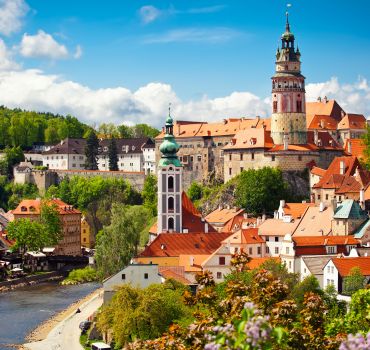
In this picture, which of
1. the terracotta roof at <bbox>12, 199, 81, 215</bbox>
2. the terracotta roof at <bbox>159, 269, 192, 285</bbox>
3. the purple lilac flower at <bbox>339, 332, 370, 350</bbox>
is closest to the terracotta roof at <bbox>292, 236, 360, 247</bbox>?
the terracotta roof at <bbox>159, 269, 192, 285</bbox>

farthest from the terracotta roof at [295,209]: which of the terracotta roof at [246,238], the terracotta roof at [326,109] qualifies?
the terracotta roof at [326,109]

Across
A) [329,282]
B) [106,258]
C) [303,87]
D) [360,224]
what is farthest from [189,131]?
[329,282]

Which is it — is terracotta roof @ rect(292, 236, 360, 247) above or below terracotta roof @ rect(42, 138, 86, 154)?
below

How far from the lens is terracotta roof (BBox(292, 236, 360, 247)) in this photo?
49094 millimetres

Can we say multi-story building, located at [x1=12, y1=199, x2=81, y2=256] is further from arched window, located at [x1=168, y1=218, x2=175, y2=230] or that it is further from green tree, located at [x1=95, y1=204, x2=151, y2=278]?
arched window, located at [x1=168, y1=218, x2=175, y2=230]

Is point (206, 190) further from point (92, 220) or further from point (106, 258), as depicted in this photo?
point (106, 258)

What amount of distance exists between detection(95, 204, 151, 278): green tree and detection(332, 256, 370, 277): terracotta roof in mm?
18913

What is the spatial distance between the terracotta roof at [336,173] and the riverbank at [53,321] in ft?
64.9

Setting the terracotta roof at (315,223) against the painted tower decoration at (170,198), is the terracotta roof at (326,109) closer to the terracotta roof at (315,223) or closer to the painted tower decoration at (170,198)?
the painted tower decoration at (170,198)

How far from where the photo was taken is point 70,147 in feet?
394

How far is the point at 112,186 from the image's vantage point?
99.9 meters

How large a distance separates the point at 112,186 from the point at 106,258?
41996 mm

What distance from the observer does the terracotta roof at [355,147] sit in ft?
263

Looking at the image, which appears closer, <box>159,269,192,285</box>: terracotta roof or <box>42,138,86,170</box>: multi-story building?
<box>159,269,192,285</box>: terracotta roof
